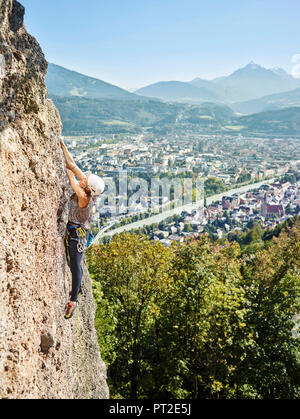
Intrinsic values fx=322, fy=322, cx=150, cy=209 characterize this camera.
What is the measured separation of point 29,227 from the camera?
3.73 metres

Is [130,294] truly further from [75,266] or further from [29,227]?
[29,227]

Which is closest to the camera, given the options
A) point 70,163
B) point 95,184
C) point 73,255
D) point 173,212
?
point 95,184

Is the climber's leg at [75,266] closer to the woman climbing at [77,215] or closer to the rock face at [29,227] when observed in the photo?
the woman climbing at [77,215]

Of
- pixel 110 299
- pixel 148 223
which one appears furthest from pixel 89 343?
pixel 148 223

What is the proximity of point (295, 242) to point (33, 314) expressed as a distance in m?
17.2

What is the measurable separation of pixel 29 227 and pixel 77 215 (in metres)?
1.14

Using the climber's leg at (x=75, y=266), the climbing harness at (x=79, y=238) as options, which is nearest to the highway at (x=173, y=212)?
the climber's leg at (x=75, y=266)

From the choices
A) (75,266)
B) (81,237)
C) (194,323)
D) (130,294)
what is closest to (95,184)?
(81,237)

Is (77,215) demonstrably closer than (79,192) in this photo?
No

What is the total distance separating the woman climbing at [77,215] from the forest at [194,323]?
5685mm

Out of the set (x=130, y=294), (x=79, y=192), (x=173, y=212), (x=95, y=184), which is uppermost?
(x=95, y=184)

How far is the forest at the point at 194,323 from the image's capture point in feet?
31.7

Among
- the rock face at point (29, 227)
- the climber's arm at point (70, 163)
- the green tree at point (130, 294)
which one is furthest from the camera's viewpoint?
the green tree at point (130, 294)
